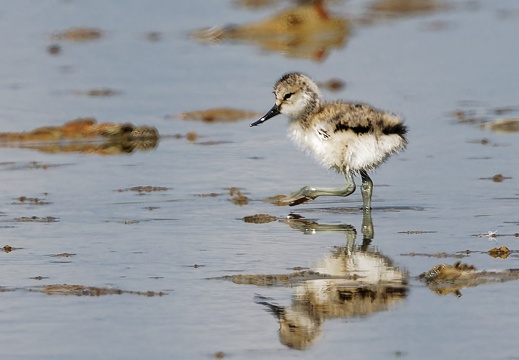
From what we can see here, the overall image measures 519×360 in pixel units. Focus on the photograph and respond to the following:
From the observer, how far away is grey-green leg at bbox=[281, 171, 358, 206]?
935 centimetres

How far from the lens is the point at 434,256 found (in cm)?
781

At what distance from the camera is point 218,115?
12.8m

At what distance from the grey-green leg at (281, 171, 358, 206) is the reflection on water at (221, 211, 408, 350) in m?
1.12

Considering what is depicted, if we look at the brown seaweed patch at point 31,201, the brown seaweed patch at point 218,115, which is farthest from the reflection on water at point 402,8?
the brown seaweed patch at point 31,201

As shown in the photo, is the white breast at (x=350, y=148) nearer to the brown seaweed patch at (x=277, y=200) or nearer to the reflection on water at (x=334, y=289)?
the brown seaweed patch at (x=277, y=200)

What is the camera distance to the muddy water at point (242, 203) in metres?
6.45

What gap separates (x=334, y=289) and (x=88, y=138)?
5.33 metres

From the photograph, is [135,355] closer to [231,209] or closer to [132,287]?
[132,287]

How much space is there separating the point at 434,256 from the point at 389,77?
6.79 metres

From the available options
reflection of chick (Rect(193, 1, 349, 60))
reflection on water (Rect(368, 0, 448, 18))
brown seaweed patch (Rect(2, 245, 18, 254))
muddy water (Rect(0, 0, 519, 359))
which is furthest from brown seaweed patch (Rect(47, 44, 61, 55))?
brown seaweed patch (Rect(2, 245, 18, 254))

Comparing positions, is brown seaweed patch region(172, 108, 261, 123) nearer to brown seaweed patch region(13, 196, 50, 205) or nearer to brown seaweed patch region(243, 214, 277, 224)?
brown seaweed patch region(13, 196, 50, 205)

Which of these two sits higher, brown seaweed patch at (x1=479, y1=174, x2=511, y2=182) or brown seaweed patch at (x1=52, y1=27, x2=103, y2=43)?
brown seaweed patch at (x1=52, y1=27, x2=103, y2=43)

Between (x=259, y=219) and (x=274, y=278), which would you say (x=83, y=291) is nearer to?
(x=274, y=278)

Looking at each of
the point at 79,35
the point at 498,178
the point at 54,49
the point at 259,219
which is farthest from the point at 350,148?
the point at 79,35
